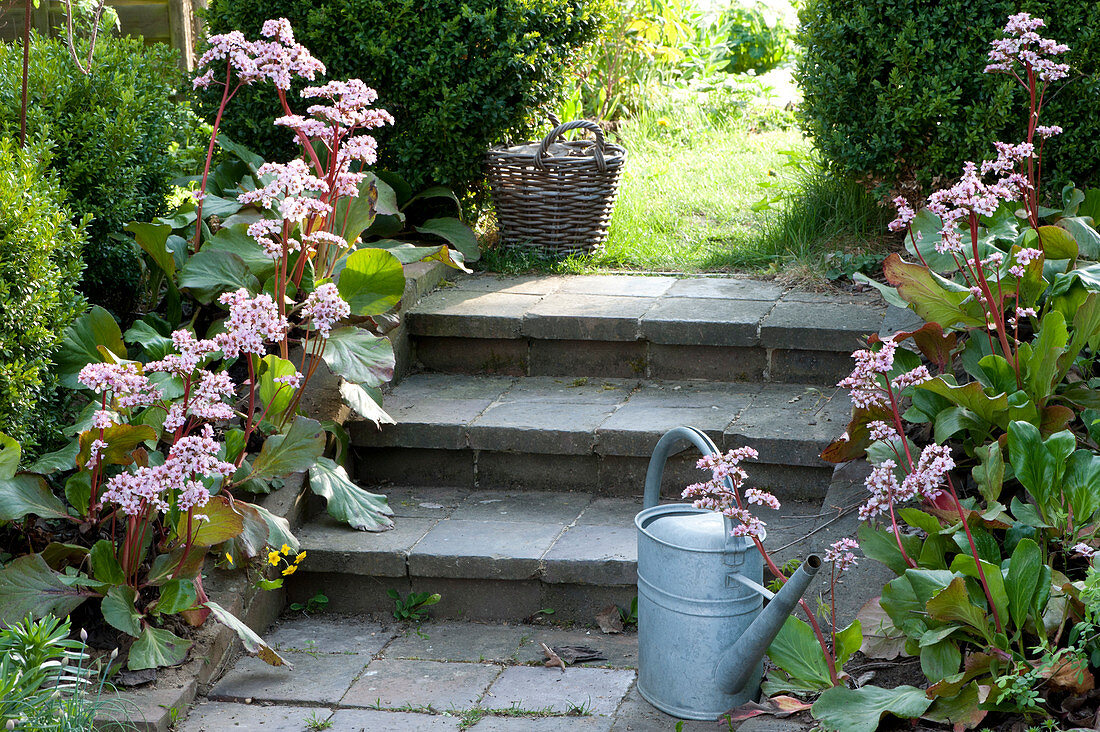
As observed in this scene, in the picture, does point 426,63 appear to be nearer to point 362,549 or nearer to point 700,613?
point 362,549

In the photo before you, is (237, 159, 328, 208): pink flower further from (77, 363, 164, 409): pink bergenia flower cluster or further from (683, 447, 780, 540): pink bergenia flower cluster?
(683, 447, 780, 540): pink bergenia flower cluster

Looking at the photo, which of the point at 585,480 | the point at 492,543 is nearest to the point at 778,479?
the point at 585,480

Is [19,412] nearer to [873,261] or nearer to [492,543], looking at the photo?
[492,543]

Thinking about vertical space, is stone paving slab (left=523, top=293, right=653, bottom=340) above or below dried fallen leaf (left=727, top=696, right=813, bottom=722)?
above

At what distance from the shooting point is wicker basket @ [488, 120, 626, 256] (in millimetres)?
4809

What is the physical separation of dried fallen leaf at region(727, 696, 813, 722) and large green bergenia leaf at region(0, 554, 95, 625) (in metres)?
1.64

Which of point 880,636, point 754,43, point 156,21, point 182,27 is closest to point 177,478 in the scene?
point 880,636

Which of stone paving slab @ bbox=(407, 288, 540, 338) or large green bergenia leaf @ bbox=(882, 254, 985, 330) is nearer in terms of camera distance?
large green bergenia leaf @ bbox=(882, 254, 985, 330)

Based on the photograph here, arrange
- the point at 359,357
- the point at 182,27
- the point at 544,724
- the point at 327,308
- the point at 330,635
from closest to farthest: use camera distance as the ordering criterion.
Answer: the point at 544,724
the point at 327,308
the point at 330,635
the point at 359,357
the point at 182,27

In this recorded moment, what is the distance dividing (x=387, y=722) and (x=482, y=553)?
656mm

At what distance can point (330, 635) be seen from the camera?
3.25m

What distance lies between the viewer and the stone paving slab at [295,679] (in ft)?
9.39

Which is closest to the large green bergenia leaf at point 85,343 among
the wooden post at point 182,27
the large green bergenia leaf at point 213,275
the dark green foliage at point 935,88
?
the large green bergenia leaf at point 213,275

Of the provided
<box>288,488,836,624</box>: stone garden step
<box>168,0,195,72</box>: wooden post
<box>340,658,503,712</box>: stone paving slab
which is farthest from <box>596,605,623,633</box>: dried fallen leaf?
<box>168,0,195,72</box>: wooden post
